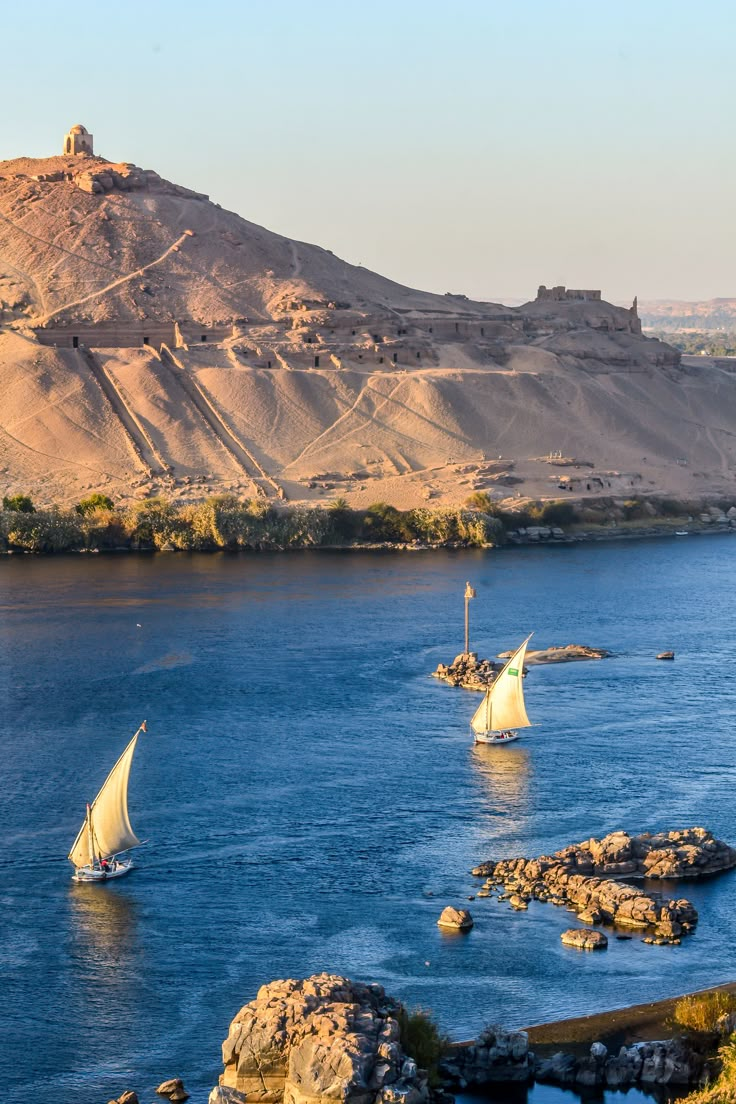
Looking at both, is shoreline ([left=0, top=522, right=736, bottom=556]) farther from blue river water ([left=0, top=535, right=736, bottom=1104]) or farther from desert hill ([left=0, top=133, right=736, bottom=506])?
blue river water ([left=0, top=535, right=736, bottom=1104])

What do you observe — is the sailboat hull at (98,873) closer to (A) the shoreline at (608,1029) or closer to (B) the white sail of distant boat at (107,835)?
(B) the white sail of distant boat at (107,835)

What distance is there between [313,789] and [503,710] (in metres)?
5.85

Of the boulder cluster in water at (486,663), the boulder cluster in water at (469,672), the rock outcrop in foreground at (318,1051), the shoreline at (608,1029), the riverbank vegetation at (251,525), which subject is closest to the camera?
the rock outcrop in foreground at (318,1051)

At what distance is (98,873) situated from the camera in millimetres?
30844

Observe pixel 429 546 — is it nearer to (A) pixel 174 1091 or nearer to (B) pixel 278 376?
(B) pixel 278 376

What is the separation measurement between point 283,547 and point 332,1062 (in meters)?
49.3

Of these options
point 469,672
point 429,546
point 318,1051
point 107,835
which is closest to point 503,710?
point 469,672

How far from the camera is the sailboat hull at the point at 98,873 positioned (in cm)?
3078

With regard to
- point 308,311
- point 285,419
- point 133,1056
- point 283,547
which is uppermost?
point 308,311

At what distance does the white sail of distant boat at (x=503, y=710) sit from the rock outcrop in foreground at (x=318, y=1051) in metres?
17.2

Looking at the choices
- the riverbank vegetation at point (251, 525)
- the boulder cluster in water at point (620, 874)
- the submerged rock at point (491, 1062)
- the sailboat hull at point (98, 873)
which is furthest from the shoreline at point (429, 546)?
the submerged rock at point (491, 1062)

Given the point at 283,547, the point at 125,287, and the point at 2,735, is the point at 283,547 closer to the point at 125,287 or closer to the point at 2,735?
the point at 125,287

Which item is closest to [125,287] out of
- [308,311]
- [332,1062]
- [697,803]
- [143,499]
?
[308,311]

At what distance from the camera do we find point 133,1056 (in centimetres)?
2400
